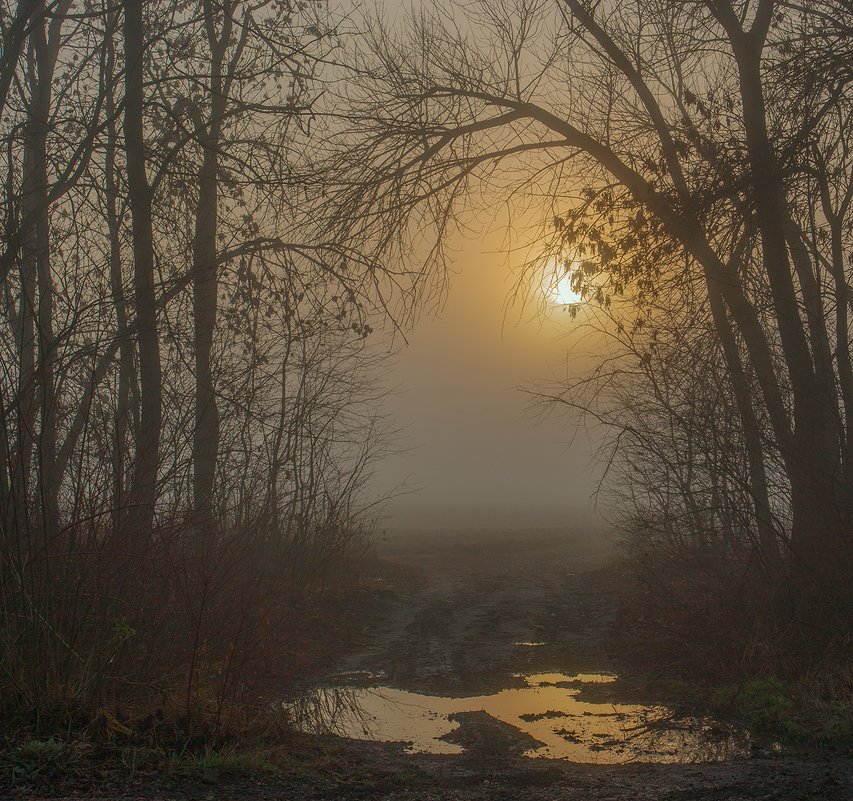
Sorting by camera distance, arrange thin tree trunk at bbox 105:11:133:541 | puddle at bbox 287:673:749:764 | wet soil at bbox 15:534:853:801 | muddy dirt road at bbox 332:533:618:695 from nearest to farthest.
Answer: wet soil at bbox 15:534:853:801 < puddle at bbox 287:673:749:764 < thin tree trunk at bbox 105:11:133:541 < muddy dirt road at bbox 332:533:618:695

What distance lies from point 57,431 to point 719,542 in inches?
332

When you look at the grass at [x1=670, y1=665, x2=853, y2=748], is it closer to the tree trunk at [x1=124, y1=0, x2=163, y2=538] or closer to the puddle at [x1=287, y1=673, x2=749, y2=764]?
the puddle at [x1=287, y1=673, x2=749, y2=764]

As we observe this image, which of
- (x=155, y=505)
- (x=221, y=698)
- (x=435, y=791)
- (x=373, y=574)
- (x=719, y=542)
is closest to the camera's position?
(x=435, y=791)

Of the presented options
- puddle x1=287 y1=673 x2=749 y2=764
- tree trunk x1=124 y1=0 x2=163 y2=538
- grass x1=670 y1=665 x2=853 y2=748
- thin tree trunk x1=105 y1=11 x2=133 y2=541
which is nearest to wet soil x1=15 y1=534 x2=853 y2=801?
puddle x1=287 y1=673 x2=749 y2=764

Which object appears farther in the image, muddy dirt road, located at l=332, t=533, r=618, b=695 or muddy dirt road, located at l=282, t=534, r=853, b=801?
muddy dirt road, located at l=332, t=533, r=618, b=695

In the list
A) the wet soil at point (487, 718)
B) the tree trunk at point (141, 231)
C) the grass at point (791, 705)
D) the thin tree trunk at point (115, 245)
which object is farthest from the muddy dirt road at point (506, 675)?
the tree trunk at point (141, 231)

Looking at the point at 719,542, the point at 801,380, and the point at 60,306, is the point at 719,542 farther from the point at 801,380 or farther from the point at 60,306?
the point at 60,306

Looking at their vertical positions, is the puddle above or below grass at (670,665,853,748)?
below

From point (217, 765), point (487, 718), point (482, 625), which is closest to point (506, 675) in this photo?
point (487, 718)

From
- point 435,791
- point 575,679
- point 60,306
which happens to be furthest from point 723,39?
point 435,791

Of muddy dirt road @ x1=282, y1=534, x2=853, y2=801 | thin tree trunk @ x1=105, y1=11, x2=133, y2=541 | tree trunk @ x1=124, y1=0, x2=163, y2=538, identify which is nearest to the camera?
muddy dirt road @ x1=282, y1=534, x2=853, y2=801

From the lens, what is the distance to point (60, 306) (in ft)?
24.4

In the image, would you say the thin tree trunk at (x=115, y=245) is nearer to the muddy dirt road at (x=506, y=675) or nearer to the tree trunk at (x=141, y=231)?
the tree trunk at (x=141, y=231)

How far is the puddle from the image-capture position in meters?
6.92
